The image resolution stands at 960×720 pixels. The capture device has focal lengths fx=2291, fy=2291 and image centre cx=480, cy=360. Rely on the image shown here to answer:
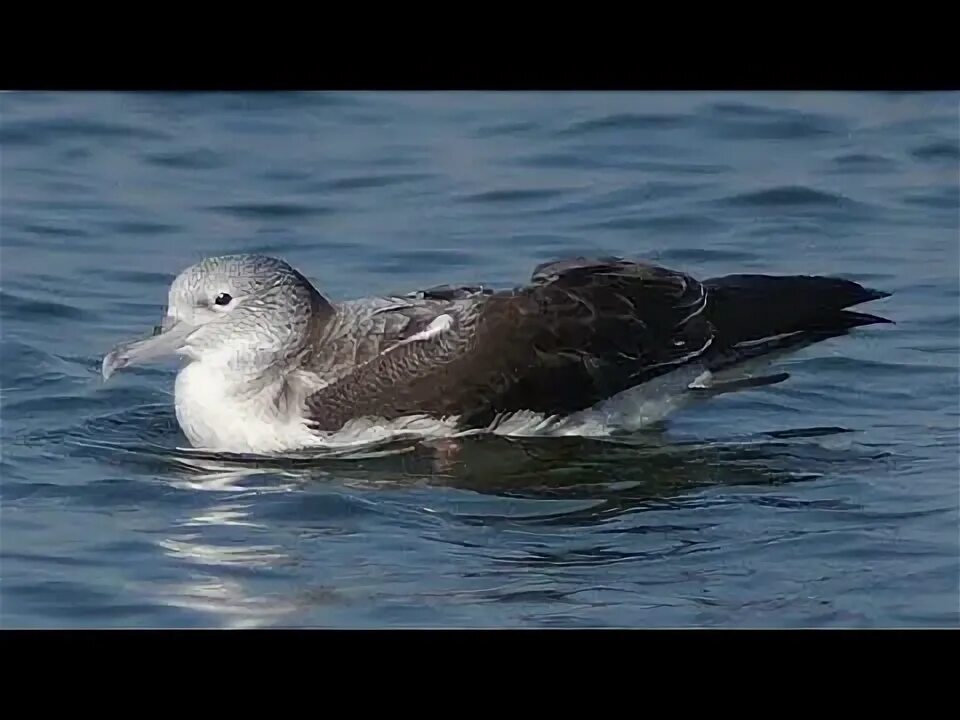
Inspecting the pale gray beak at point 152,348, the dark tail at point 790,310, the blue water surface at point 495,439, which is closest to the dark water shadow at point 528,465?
the blue water surface at point 495,439

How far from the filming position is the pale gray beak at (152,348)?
31.1 ft

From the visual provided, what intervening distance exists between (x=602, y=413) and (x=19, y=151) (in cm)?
356

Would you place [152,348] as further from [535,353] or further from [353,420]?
[535,353]

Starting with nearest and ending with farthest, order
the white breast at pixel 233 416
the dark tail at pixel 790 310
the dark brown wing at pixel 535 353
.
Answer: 1. the dark brown wing at pixel 535 353
2. the white breast at pixel 233 416
3. the dark tail at pixel 790 310

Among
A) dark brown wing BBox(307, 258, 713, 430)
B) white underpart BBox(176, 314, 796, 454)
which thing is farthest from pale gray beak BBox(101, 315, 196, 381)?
dark brown wing BBox(307, 258, 713, 430)

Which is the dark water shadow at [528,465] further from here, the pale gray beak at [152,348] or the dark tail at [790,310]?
the dark tail at [790,310]

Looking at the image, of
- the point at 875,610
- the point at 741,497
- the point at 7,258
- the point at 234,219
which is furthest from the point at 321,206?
the point at 875,610

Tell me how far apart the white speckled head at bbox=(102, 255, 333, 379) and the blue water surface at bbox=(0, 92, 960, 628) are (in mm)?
440

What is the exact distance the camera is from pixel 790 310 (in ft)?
31.6

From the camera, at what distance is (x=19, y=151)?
1144 centimetres

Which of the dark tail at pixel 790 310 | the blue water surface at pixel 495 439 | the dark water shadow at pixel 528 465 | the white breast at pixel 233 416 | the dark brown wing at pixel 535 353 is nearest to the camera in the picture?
the blue water surface at pixel 495 439

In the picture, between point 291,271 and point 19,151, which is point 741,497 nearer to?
point 291,271

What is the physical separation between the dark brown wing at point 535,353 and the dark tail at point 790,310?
0.14 m

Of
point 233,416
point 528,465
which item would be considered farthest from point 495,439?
point 233,416
